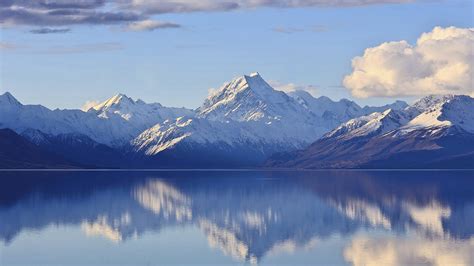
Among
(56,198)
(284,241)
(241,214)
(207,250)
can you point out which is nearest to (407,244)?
(284,241)

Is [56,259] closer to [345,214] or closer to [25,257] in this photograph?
[25,257]

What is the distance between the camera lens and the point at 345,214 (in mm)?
149125

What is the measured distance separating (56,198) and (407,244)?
100560 millimetres

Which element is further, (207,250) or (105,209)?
(105,209)

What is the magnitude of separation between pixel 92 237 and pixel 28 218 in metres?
26.7

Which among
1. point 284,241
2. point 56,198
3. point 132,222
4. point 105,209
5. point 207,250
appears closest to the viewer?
point 207,250

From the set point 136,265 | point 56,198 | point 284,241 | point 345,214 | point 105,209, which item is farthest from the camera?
point 56,198

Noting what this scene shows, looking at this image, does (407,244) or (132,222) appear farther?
(132,222)

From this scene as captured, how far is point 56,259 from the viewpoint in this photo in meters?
94.4

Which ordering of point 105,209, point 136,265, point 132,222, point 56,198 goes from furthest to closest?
1. point 56,198
2. point 105,209
3. point 132,222
4. point 136,265

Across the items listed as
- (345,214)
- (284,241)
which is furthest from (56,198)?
(284,241)

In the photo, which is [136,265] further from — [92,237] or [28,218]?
Answer: [28,218]

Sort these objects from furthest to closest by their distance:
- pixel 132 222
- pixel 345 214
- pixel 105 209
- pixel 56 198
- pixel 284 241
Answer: pixel 56 198 < pixel 105 209 < pixel 345 214 < pixel 132 222 < pixel 284 241

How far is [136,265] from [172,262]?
3685mm
